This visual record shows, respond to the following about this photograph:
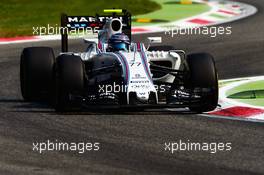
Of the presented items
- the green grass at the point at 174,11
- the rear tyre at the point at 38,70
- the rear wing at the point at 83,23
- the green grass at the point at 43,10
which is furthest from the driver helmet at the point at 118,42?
the green grass at the point at 174,11

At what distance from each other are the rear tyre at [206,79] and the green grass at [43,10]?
10374 mm

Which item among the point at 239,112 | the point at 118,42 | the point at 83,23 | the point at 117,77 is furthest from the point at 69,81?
the point at 83,23

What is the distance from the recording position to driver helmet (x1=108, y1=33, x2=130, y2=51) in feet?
48.6

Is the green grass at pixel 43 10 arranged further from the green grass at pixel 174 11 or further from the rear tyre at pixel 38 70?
the rear tyre at pixel 38 70

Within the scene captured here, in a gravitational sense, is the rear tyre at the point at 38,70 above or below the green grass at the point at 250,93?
above

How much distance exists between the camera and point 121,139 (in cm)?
1198

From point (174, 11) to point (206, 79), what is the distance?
15.0m

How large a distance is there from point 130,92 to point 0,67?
5891mm

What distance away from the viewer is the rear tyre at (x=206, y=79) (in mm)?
13656

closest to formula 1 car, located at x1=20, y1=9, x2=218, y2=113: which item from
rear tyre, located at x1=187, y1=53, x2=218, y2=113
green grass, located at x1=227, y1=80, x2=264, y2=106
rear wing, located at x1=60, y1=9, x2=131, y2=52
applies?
rear tyre, located at x1=187, y1=53, x2=218, y2=113

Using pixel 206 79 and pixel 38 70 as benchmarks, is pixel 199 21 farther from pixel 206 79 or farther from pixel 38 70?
pixel 206 79

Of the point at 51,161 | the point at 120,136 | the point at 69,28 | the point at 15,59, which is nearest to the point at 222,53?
the point at 15,59

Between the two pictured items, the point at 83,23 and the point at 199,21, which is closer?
the point at 83,23

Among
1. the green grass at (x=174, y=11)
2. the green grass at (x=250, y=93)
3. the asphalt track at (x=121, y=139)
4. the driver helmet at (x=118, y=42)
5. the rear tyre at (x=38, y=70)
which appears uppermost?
the driver helmet at (x=118, y=42)
